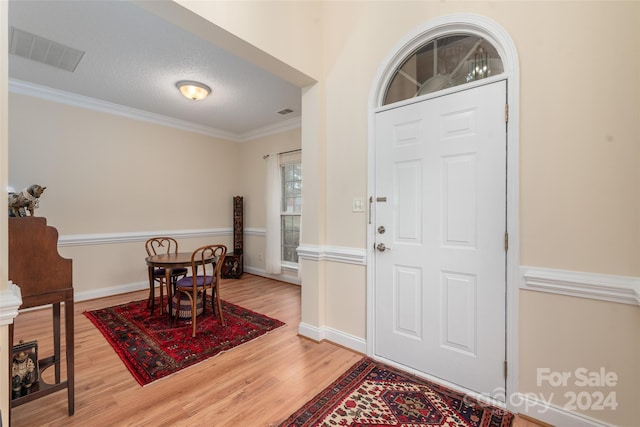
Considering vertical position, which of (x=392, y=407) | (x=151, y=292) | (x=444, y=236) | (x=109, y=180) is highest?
(x=109, y=180)

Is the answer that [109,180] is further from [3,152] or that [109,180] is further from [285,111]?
[3,152]

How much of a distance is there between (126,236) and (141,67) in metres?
2.48

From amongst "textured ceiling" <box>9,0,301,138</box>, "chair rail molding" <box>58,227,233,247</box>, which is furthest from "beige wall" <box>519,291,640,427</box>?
"chair rail molding" <box>58,227,233,247</box>

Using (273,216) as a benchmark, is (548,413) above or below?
below

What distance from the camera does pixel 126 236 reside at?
4184mm

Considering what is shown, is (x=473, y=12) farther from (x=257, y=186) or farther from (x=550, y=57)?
(x=257, y=186)

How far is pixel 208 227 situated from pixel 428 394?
4471 millimetres

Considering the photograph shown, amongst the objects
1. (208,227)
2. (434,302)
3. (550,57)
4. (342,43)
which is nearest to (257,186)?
(208,227)

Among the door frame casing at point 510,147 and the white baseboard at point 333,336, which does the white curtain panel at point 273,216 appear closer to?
the white baseboard at point 333,336

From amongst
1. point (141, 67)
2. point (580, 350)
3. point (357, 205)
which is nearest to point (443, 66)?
point (357, 205)

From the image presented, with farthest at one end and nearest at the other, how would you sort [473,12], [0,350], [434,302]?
[434,302]
[473,12]
[0,350]

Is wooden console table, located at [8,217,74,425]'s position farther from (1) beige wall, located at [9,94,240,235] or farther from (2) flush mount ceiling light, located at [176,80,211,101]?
(1) beige wall, located at [9,94,240,235]

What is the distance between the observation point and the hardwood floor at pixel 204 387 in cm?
163

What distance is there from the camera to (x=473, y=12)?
182 cm
